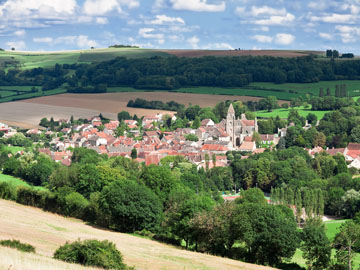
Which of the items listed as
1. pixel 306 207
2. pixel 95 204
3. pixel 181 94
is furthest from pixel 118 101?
pixel 95 204

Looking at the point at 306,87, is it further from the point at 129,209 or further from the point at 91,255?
the point at 91,255

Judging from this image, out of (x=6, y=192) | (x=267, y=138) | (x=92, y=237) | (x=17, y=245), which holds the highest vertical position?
(x=17, y=245)

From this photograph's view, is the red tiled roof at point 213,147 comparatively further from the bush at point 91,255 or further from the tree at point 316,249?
the bush at point 91,255

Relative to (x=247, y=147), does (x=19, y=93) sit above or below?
above

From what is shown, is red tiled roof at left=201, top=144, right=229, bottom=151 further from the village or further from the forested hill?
the forested hill

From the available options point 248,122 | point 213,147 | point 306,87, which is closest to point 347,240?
point 213,147

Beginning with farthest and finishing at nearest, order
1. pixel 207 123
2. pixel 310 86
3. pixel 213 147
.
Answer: pixel 310 86 → pixel 207 123 → pixel 213 147
